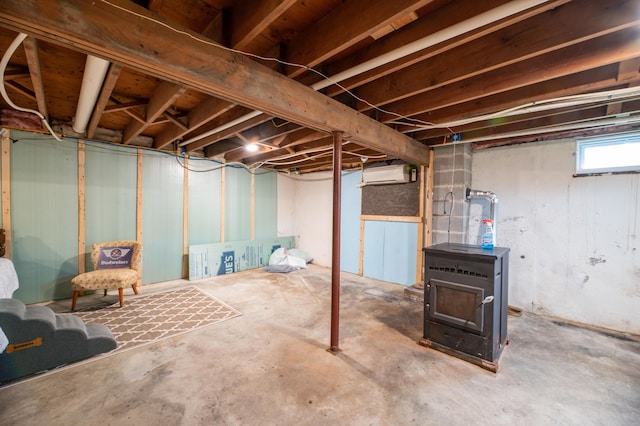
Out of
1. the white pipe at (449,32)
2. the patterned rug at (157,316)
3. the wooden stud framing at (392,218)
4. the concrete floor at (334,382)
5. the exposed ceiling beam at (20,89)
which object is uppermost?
the exposed ceiling beam at (20,89)

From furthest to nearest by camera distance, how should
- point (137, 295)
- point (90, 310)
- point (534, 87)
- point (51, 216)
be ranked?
point (137, 295)
point (51, 216)
point (90, 310)
point (534, 87)

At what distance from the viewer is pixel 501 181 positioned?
11.2ft

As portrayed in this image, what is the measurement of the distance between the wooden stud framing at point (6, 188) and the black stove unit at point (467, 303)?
4.77 m

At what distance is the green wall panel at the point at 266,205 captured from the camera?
5625 millimetres

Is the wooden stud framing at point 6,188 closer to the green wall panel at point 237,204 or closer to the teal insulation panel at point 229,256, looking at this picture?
the teal insulation panel at point 229,256

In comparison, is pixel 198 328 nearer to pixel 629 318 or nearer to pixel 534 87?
pixel 534 87

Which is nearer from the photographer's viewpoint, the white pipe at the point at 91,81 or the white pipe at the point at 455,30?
the white pipe at the point at 455,30

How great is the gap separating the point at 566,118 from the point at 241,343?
3878 millimetres

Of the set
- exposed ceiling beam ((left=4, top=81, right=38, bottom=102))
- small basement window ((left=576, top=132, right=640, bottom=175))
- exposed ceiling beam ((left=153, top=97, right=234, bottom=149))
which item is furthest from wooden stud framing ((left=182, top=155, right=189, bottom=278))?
small basement window ((left=576, top=132, right=640, bottom=175))

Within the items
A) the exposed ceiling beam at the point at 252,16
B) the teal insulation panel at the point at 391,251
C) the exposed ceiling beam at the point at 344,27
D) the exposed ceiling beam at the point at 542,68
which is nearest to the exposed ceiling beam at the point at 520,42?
the exposed ceiling beam at the point at 542,68

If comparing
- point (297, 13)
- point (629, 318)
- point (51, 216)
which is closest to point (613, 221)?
point (629, 318)

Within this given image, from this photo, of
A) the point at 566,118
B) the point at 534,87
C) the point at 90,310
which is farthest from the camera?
the point at 90,310

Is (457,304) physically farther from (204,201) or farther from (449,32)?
(204,201)

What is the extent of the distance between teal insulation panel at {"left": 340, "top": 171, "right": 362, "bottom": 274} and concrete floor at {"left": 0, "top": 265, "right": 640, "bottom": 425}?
2.37 metres
